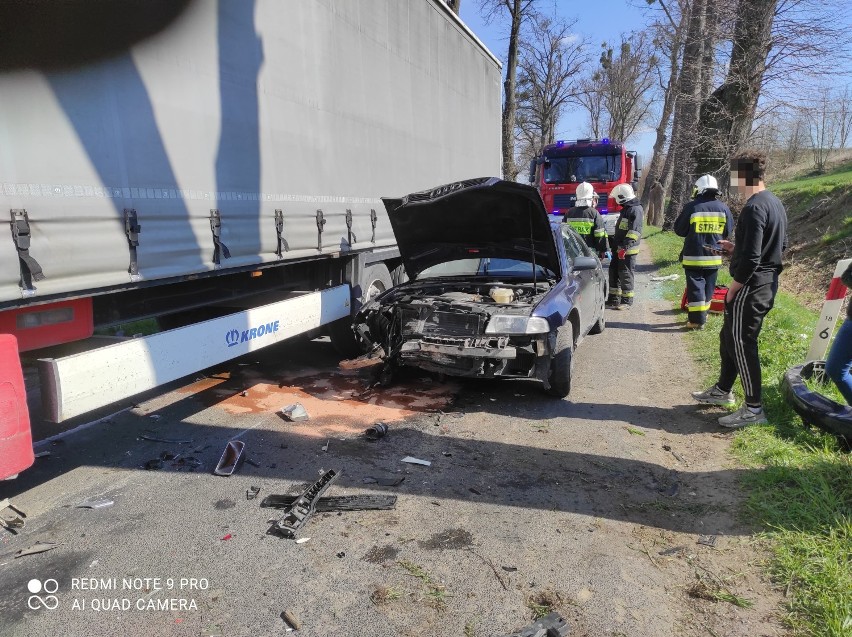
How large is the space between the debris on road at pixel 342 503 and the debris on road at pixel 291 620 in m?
0.81

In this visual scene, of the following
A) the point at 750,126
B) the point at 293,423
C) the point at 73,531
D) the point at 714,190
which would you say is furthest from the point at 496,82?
the point at 73,531

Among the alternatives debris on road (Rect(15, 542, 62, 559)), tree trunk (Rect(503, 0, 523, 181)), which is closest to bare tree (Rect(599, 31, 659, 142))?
tree trunk (Rect(503, 0, 523, 181))

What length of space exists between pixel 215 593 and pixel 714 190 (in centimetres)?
688

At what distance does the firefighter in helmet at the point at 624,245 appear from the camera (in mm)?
8625

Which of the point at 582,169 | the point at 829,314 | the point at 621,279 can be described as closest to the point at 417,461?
the point at 829,314

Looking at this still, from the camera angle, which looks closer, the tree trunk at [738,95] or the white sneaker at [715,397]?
the white sneaker at [715,397]

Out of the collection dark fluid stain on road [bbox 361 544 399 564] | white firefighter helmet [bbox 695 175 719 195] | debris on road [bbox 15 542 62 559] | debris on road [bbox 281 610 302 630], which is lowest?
debris on road [bbox 281 610 302 630]

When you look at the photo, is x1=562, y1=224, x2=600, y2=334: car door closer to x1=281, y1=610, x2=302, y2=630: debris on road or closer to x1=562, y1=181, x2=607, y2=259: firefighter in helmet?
x1=562, y1=181, x2=607, y2=259: firefighter in helmet

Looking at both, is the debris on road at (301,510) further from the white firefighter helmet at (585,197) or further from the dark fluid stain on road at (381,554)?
the white firefighter helmet at (585,197)

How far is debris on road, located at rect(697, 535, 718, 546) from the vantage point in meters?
2.89

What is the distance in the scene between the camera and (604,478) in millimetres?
3594

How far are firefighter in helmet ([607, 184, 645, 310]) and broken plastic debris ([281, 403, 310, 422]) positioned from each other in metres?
5.96

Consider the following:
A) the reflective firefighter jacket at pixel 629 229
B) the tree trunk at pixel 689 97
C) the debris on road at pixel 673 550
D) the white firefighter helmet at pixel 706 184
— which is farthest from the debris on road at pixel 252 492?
the tree trunk at pixel 689 97

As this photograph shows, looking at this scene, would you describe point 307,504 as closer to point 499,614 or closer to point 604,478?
point 499,614
